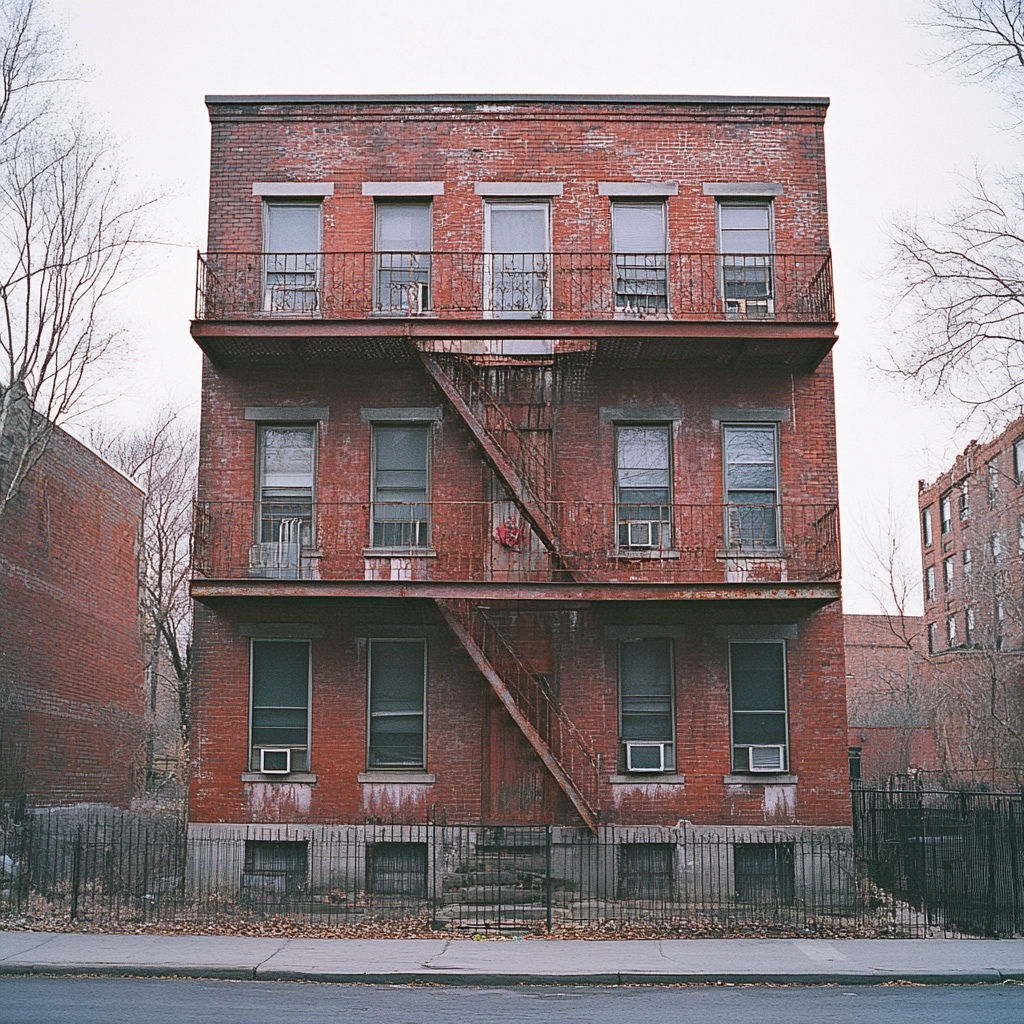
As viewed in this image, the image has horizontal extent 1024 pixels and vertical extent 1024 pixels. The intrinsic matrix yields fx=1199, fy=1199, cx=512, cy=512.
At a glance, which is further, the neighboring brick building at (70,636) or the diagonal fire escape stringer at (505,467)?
the neighboring brick building at (70,636)

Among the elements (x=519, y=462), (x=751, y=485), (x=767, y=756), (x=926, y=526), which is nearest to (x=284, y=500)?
(x=519, y=462)

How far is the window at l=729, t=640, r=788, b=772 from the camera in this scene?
18578 mm

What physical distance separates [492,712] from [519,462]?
392cm

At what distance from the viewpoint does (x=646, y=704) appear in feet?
61.8

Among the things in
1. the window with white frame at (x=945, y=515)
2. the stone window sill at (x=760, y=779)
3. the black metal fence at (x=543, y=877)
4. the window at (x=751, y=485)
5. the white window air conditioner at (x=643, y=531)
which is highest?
the window with white frame at (x=945, y=515)

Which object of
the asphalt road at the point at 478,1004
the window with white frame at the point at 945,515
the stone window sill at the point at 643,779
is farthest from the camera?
the window with white frame at the point at 945,515

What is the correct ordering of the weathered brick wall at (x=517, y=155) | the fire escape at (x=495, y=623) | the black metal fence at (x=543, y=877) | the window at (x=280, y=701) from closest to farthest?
the black metal fence at (x=543, y=877), the fire escape at (x=495, y=623), the window at (x=280, y=701), the weathered brick wall at (x=517, y=155)

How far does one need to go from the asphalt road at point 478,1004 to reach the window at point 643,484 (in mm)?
8068

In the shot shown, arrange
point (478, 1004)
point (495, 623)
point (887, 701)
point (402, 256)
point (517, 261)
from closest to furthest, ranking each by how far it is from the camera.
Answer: point (478, 1004)
point (495, 623)
point (517, 261)
point (402, 256)
point (887, 701)

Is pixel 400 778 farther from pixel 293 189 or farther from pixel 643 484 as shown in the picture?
pixel 293 189

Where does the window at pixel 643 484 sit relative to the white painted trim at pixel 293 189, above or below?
below

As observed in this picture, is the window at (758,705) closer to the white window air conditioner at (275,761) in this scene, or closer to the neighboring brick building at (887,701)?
the white window air conditioner at (275,761)

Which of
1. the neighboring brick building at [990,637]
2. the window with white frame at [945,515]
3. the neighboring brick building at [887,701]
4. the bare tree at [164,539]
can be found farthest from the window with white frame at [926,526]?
the bare tree at [164,539]

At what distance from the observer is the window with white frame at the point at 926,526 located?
66.9 m
